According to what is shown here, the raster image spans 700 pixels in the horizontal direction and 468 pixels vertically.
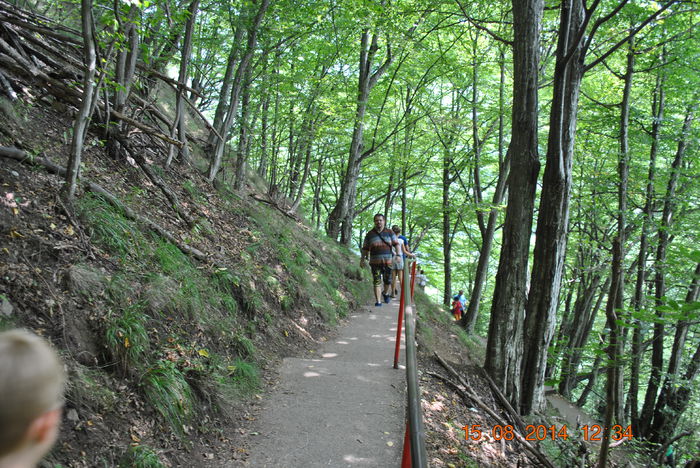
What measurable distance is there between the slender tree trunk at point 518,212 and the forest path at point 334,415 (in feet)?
5.45

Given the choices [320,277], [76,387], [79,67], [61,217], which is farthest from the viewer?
[320,277]

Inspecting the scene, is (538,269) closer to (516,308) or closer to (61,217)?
(516,308)

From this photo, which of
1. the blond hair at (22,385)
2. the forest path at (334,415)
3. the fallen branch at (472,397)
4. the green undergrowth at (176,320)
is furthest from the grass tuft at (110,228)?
the blond hair at (22,385)

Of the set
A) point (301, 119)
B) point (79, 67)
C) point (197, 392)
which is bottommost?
point (197, 392)

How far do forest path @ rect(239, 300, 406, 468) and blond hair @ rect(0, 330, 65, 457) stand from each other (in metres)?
3.56

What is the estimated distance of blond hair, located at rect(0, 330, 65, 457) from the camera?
649 millimetres

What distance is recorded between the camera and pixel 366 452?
13.4 ft

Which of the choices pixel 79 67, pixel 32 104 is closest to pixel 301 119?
pixel 79 67

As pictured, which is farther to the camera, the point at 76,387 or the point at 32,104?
the point at 32,104

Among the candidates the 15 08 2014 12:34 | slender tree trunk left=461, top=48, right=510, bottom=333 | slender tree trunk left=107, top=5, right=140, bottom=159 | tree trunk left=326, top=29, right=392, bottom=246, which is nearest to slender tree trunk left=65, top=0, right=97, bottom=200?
slender tree trunk left=107, top=5, right=140, bottom=159

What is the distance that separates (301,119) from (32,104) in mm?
7030

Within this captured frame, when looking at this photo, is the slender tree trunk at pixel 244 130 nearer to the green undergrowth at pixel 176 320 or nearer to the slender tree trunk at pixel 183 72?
the slender tree trunk at pixel 183 72

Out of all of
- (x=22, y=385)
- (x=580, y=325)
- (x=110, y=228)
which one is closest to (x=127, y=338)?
(x=110, y=228)

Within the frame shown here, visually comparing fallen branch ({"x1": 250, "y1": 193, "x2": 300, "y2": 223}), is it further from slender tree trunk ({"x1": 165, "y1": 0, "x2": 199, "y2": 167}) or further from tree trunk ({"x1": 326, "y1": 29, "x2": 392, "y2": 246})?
slender tree trunk ({"x1": 165, "y1": 0, "x2": 199, "y2": 167})
